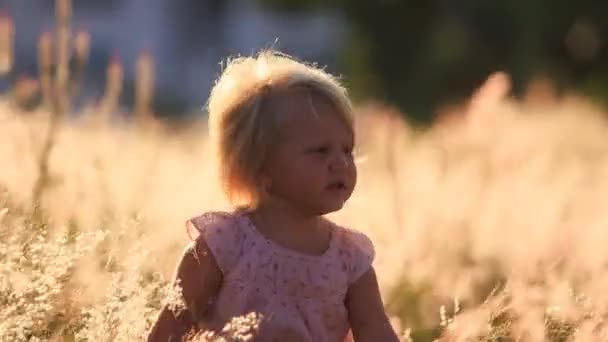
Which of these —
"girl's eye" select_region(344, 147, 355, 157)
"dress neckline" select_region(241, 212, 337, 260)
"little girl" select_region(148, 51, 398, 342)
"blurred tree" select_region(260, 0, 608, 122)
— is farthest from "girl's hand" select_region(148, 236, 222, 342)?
"blurred tree" select_region(260, 0, 608, 122)

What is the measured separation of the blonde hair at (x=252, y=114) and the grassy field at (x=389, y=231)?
189 mm

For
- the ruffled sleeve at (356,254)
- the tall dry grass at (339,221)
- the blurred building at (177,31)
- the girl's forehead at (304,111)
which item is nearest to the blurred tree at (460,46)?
the tall dry grass at (339,221)

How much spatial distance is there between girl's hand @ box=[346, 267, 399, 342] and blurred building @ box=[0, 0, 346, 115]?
2700cm

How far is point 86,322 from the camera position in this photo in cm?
304

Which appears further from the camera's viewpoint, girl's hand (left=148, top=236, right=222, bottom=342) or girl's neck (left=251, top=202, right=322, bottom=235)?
girl's neck (left=251, top=202, right=322, bottom=235)

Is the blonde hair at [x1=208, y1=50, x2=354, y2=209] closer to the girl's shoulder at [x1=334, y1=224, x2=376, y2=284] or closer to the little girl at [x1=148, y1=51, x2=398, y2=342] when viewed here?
the little girl at [x1=148, y1=51, x2=398, y2=342]

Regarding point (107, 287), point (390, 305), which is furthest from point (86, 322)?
point (390, 305)

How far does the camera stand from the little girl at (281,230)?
2795mm

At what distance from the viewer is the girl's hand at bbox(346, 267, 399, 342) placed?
2908mm

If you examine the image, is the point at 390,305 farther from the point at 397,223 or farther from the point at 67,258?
the point at 67,258

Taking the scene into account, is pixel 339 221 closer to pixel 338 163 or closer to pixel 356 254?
pixel 356 254

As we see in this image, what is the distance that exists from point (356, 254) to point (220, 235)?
11.9 inches

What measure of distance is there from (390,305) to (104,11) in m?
30.0

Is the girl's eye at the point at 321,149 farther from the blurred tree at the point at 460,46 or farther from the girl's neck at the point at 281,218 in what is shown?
the blurred tree at the point at 460,46
